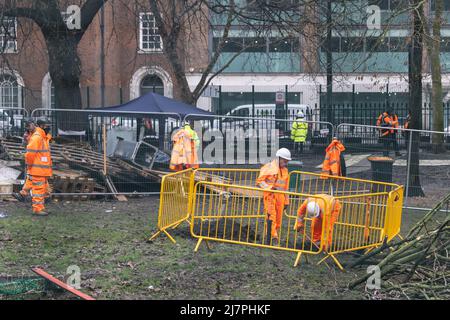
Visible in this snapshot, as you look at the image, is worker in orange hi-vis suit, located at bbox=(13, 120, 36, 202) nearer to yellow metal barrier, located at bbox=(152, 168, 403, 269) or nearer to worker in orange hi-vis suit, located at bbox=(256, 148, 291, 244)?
yellow metal barrier, located at bbox=(152, 168, 403, 269)

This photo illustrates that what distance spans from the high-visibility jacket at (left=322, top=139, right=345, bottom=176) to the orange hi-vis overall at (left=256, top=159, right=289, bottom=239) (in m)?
3.98

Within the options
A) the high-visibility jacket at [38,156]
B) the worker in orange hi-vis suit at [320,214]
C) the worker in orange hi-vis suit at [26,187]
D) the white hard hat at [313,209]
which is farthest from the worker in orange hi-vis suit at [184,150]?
the white hard hat at [313,209]

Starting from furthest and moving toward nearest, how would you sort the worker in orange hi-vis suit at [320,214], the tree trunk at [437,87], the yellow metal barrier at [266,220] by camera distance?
the tree trunk at [437,87], the yellow metal barrier at [266,220], the worker in orange hi-vis suit at [320,214]

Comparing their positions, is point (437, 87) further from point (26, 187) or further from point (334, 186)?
point (26, 187)

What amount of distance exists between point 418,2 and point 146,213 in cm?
690

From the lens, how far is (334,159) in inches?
569

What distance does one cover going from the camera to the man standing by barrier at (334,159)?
1438 centimetres

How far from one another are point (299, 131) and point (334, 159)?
8.10 feet

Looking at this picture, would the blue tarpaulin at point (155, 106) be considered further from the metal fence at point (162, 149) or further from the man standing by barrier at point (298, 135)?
the man standing by barrier at point (298, 135)

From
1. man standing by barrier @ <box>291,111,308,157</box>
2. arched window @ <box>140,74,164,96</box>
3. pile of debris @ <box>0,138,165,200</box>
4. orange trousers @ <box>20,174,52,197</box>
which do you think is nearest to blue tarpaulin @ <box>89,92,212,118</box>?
man standing by barrier @ <box>291,111,308,157</box>

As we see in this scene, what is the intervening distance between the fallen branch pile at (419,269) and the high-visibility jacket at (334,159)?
565 cm

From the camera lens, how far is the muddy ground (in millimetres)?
8047

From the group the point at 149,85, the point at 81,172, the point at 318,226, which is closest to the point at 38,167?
the point at 81,172

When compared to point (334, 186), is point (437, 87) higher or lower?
higher
